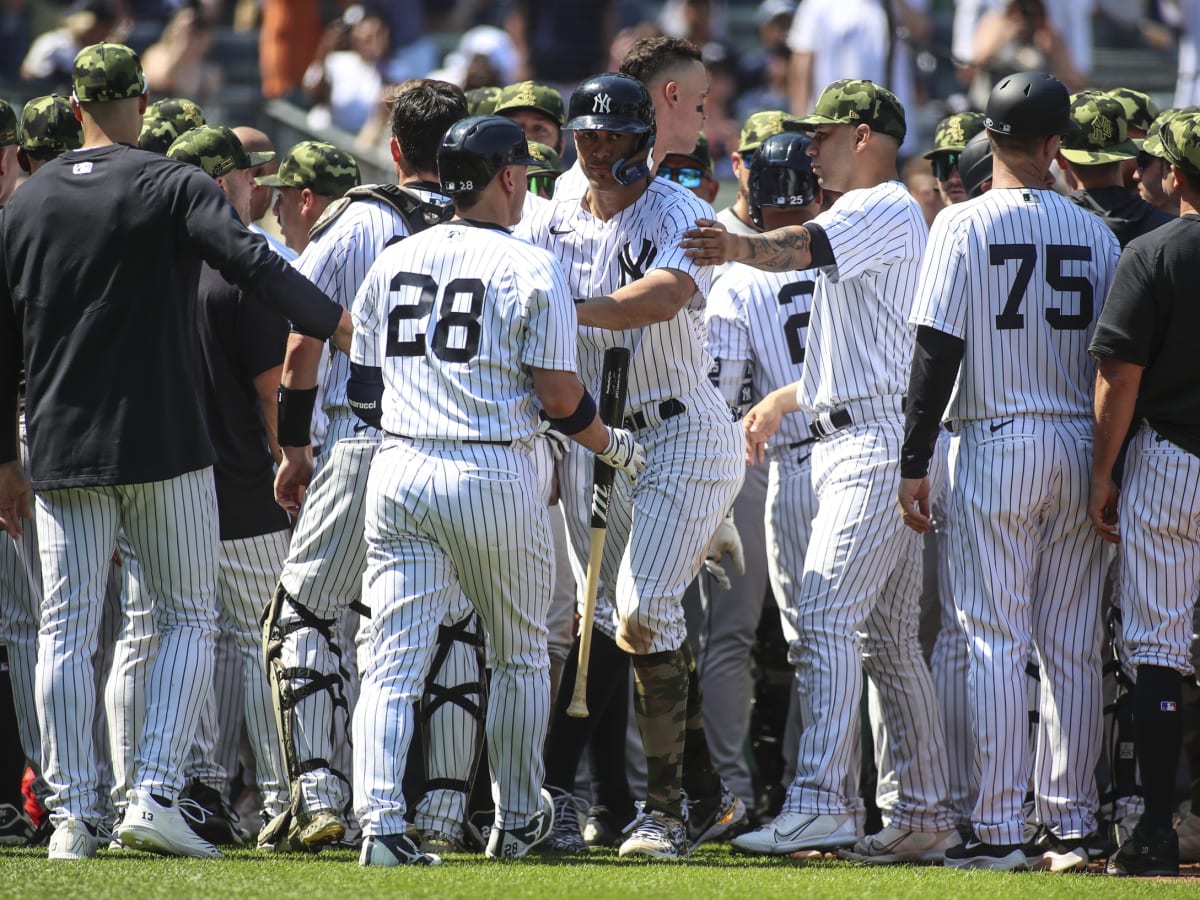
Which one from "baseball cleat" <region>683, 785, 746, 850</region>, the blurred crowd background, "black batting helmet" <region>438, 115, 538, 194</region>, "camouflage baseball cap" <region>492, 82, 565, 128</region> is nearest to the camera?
"black batting helmet" <region>438, 115, 538, 194</region>

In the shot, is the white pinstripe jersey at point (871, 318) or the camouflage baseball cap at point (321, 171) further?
the camouflage baseball cap at point (321, 171)

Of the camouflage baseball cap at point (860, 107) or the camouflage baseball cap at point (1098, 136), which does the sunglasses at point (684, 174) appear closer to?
the camouflage baseball cap at point (860, 107)

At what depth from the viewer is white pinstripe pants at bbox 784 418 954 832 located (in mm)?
5828

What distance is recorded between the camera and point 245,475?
6145 millimetres

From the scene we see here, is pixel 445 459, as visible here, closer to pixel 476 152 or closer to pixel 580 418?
pixel 580 418

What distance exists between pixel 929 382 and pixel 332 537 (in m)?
2.07

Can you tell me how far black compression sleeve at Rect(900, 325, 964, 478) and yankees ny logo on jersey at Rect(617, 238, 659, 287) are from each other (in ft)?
3.05

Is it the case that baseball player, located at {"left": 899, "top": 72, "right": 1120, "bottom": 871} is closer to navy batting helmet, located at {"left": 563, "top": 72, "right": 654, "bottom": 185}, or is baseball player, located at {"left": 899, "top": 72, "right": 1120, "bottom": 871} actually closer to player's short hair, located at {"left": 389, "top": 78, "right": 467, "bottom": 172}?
navy batting helmet, located at {"left": 563, "top": 72, "right": 654, "bottom": 185}

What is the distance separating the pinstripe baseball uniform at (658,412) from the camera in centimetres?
561

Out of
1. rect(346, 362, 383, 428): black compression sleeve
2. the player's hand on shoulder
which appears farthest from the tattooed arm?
rect(346, 362, 383, 428): black compression sleeve

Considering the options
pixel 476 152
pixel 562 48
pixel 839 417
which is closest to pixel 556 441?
pixel 839 417

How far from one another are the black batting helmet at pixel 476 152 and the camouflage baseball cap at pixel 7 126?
2367 mm

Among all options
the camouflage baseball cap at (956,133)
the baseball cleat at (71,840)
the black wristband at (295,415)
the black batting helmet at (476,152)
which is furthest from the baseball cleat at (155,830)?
the camouflage baseball cap at (956,133)

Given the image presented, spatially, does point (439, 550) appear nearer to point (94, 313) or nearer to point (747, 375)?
point (94, 313)
